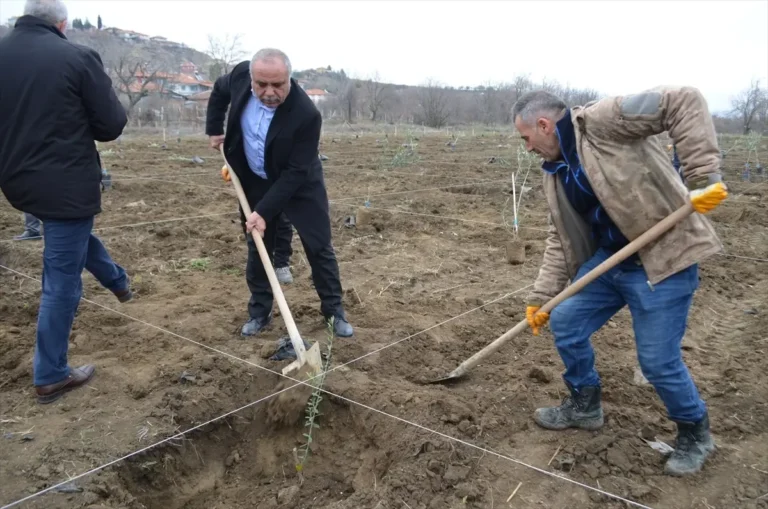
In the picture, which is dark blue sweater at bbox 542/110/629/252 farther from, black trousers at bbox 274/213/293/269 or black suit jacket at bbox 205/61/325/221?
black trousers at bbox 274/213/293/269

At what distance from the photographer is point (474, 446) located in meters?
2.67

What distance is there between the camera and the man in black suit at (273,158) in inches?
Result: 129

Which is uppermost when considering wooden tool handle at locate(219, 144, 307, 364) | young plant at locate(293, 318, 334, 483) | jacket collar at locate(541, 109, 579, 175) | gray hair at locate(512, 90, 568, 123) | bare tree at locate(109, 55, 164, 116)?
bare tree at locate(109, 55, 164, 116)

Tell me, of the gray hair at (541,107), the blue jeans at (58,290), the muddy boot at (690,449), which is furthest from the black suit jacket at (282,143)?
the muddy boot at (690,449)

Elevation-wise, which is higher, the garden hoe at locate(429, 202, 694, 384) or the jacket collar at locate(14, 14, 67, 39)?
the jacket collar at locate(14, 14, 67, 39)

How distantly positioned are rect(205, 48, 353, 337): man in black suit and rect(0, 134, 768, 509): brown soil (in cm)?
37

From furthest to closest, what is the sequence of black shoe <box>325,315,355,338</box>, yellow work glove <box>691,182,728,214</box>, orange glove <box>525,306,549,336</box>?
black shoe <box>325,315,355,338</box>, orange glove <box>525,306,549,336</box>, yellow work glove <box>691,182,728,214</box>

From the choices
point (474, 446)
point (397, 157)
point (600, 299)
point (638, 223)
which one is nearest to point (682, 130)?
point (638, 223)

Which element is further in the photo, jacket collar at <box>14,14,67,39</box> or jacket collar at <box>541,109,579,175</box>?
jacket collar at <box>14,14,67,39</box>

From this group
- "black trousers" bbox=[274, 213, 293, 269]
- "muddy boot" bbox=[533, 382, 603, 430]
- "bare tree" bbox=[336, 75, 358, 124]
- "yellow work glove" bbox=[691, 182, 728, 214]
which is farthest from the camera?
"bare tree" bbox=[336, 75, 358, 124]

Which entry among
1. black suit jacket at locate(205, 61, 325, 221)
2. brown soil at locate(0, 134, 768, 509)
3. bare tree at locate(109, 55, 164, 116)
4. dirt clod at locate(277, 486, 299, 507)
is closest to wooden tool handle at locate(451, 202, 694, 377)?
brown soil at locate(0, 134, 768, 509)

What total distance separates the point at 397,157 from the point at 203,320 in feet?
30.2

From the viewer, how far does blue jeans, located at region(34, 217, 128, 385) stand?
2.88m

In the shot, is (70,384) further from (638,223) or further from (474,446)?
(638,223)
